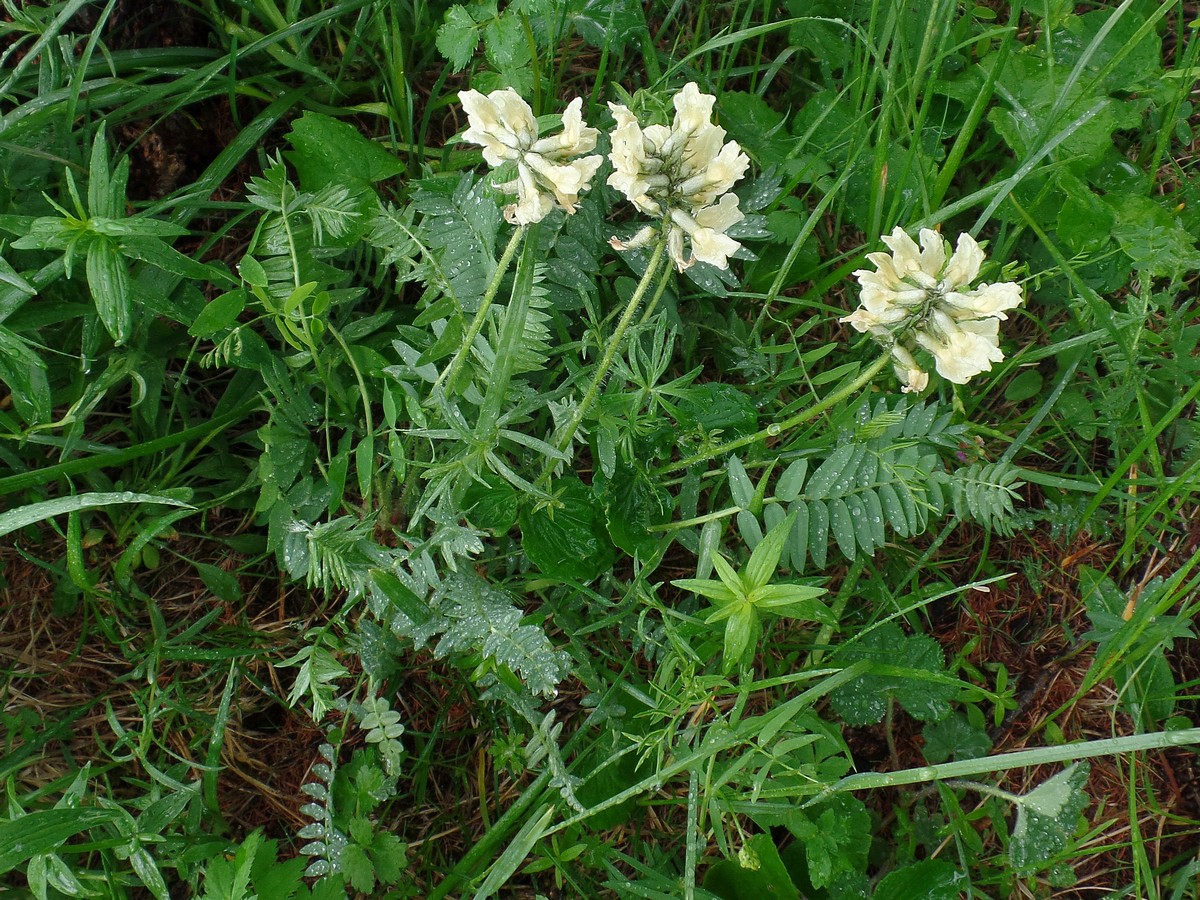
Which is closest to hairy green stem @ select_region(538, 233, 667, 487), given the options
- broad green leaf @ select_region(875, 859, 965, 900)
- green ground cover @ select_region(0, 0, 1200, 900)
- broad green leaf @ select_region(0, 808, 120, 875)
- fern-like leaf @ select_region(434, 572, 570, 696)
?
green ground cover @ select_region(0, 0, 1200, 900)

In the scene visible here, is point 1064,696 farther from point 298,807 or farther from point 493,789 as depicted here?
point 298,807

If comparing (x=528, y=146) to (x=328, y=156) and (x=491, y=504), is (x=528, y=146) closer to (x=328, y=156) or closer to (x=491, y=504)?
(x=491, y=504)

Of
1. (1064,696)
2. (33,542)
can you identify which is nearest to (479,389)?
(33,542)

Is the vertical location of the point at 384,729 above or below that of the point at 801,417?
below

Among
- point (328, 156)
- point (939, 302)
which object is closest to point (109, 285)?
point (328, 156)

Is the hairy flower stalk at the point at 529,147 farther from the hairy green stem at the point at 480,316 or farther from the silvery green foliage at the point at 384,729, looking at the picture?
the silvery green foliage at the point at 384,729

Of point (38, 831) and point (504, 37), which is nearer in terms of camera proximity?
point (38, 831)

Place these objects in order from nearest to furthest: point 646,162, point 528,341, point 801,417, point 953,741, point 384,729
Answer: point 646,162, point 801,417, point 528,341, point 384,729, point 953,741
